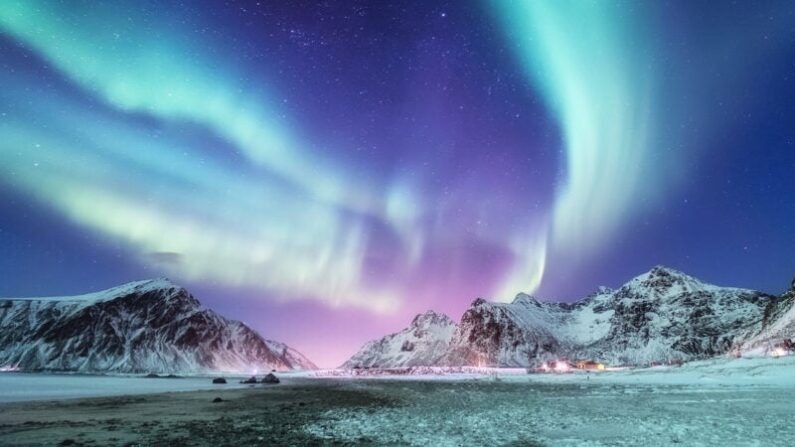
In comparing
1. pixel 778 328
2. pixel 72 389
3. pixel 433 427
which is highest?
pixel 778 328

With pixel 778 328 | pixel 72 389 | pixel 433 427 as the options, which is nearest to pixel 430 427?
pixel 433 427

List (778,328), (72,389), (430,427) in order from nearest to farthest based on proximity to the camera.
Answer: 1. (430,427)
2. (72,389)
3. (778,328)

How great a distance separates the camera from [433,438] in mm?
20141

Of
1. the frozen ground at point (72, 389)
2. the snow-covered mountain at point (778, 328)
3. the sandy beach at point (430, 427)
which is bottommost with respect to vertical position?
the frozen ground at point (72, 389)

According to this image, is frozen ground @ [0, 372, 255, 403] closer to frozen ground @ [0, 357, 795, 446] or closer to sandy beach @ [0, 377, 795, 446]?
frozen ground @ [0, 357, 795, 446]

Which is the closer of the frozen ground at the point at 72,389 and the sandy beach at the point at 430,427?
the sandy beach at the point at 430,427

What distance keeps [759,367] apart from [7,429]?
3474 inches

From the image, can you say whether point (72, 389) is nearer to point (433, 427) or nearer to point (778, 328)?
point (433, 427)

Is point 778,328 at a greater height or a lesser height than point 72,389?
greater

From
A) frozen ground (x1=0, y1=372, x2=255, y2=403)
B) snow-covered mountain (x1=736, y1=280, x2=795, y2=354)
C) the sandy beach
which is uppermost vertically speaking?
snow-covered mountain (x1=736, y1=280, x2=795, y2=354)

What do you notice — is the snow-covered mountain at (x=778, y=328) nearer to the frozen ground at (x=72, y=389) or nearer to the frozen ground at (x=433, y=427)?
the frozen ground at (x=433, y=427)

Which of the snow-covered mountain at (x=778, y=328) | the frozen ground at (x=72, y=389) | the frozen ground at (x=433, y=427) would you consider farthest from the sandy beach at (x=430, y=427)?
the snow-covered mountain at (x=778, y=328)

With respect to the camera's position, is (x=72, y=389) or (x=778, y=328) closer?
(x=72, y=389)

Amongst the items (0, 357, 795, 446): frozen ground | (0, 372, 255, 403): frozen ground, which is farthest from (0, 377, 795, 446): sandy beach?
(0, 372, 255, 403): frozen ground
